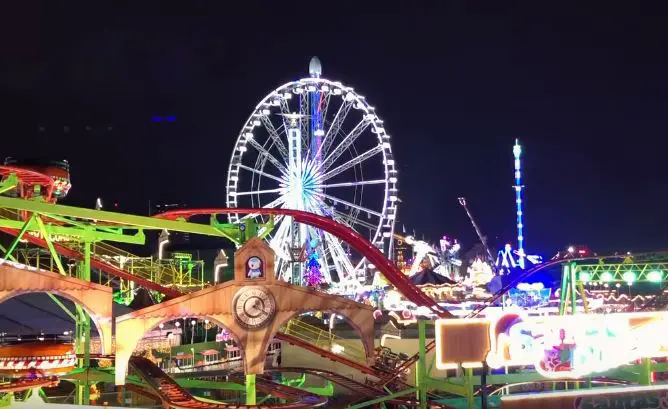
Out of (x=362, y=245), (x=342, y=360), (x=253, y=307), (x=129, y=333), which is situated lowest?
(x=342, y=360)

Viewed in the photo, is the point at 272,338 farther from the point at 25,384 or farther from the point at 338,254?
the point at 338,254

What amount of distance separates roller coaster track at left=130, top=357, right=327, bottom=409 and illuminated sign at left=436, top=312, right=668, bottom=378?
3321mm

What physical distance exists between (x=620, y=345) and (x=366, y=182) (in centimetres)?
2329

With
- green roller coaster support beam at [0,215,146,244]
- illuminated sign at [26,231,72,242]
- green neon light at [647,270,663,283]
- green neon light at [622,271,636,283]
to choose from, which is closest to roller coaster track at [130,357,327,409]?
green roller coaster support beam at [0,215,146,244]

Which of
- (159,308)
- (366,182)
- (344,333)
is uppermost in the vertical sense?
(366,182)

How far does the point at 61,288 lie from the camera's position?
15945 millimetres

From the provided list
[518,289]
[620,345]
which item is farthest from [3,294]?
[518,289]

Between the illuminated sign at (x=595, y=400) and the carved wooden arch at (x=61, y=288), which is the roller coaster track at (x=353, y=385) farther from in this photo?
the illuminated sign at (x=595, y=400)

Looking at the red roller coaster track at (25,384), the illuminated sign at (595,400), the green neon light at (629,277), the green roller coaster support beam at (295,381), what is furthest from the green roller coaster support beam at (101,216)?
the green neon light at (629,277)

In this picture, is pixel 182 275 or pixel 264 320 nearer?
pixel 264 320

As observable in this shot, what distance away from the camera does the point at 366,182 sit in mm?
37375

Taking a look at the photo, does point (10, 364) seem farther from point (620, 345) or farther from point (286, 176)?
point (286, 176)

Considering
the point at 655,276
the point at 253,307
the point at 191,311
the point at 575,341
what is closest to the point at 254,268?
the point at 253,307

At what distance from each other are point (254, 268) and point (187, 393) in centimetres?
320
